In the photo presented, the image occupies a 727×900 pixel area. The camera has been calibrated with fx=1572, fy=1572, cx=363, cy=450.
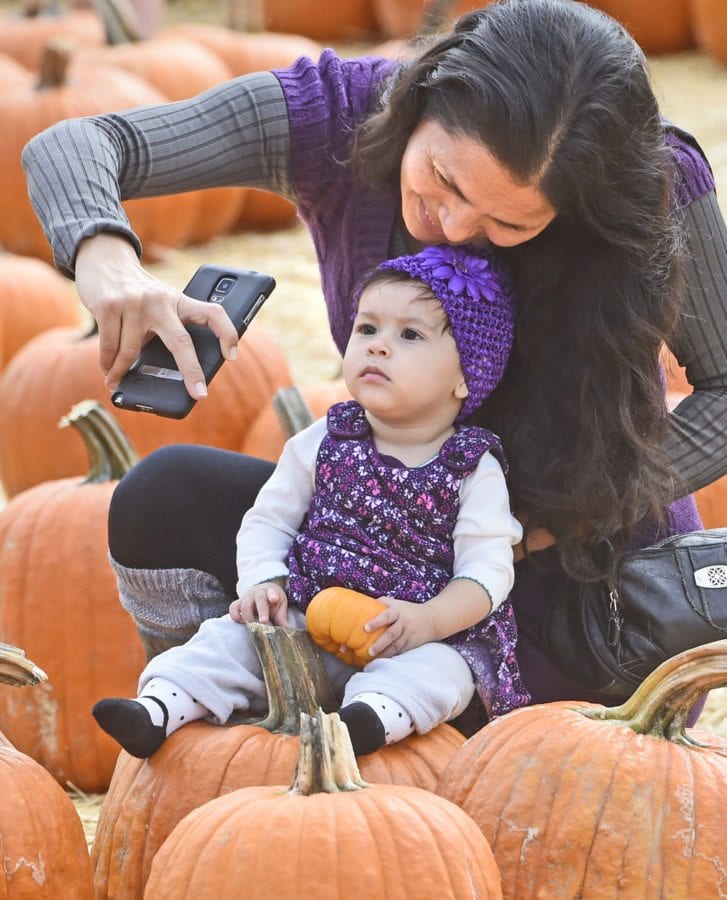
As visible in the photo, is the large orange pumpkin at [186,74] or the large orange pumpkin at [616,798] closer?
the large orange pumpkin at [616,798]

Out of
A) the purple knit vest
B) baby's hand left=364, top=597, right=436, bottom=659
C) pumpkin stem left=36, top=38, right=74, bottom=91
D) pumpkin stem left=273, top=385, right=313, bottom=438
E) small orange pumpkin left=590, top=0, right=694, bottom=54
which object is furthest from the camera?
small orange pumpkin left=590, top=0, right=694, bottom=54

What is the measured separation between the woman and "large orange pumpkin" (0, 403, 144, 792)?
18.8 inches

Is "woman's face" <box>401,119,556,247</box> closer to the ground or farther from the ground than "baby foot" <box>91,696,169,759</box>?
farther from the ground

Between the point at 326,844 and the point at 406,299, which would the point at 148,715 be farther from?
the point at 406,299

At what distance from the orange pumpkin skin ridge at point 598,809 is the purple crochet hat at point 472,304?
1.95 feet

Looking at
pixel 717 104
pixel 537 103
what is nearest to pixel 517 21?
pixel 537 103

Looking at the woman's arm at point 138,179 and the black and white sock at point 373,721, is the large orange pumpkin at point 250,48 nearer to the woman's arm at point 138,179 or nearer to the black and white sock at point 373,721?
the woman's arm at point 138,179

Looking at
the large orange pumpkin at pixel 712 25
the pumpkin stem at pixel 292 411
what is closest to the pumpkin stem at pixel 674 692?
the pumpkin stem at pixel 292 411

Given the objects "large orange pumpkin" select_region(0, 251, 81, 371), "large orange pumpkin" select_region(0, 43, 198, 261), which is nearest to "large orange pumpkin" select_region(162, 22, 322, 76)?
"large orange pumpkin" select_region(0, 43, 198, 261)

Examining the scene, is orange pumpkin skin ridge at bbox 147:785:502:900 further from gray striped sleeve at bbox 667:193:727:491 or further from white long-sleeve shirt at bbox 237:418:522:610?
→ gray striped sleeve at bbox 667:193:727:491

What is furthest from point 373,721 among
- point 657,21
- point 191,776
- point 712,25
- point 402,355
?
point 657,21

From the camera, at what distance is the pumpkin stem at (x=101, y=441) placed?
3.14 metres

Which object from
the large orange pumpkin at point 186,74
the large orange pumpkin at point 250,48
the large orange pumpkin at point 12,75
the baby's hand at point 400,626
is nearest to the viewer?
the baby's hand at point 400,626

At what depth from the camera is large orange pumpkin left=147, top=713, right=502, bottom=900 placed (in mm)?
1726
